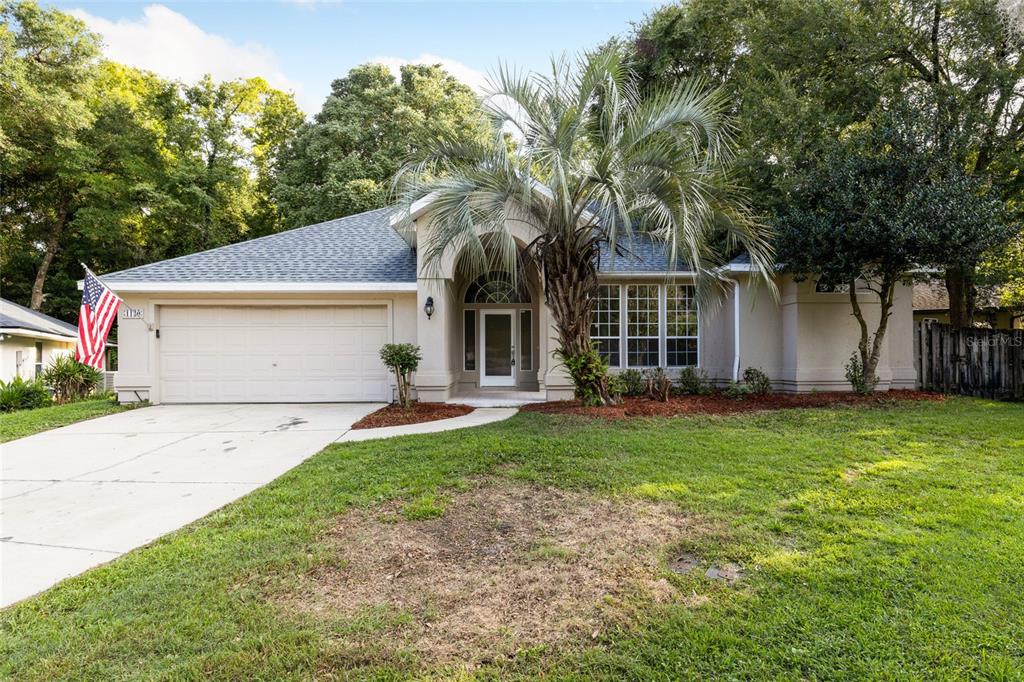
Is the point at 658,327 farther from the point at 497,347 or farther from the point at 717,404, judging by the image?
the point at 497,347

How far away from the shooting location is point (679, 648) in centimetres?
254

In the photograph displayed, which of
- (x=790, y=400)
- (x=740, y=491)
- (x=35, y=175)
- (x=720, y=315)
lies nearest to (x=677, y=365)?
(x=720, y=315)

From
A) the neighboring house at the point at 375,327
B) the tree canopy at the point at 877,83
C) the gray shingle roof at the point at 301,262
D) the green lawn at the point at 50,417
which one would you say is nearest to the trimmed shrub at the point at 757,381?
the neighboring house at the point at 375,327

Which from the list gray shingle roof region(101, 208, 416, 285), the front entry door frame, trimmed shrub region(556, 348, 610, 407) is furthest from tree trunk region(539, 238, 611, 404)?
the front entry door frame

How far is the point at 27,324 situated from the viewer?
16000 mm

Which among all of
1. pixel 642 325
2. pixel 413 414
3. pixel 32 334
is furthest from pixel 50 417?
pixel 642 325

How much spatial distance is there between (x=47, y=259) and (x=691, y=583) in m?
31.0

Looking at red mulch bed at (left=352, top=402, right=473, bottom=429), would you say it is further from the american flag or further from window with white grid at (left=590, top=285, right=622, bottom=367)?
the american flag

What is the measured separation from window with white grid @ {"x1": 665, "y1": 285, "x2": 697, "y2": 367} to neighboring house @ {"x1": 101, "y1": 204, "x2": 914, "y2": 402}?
27 millimetres

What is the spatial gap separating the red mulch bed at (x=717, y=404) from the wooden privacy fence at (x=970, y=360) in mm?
1415

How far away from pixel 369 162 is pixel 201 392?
48.1 feet

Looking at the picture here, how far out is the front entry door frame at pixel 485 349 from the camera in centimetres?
1275

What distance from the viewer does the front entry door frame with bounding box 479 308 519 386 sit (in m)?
12.8

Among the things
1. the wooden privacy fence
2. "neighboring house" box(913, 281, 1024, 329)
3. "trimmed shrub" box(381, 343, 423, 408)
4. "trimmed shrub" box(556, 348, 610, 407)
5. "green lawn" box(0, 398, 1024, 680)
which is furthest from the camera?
"neighboring house" box(913, 281, 1024, 329)
